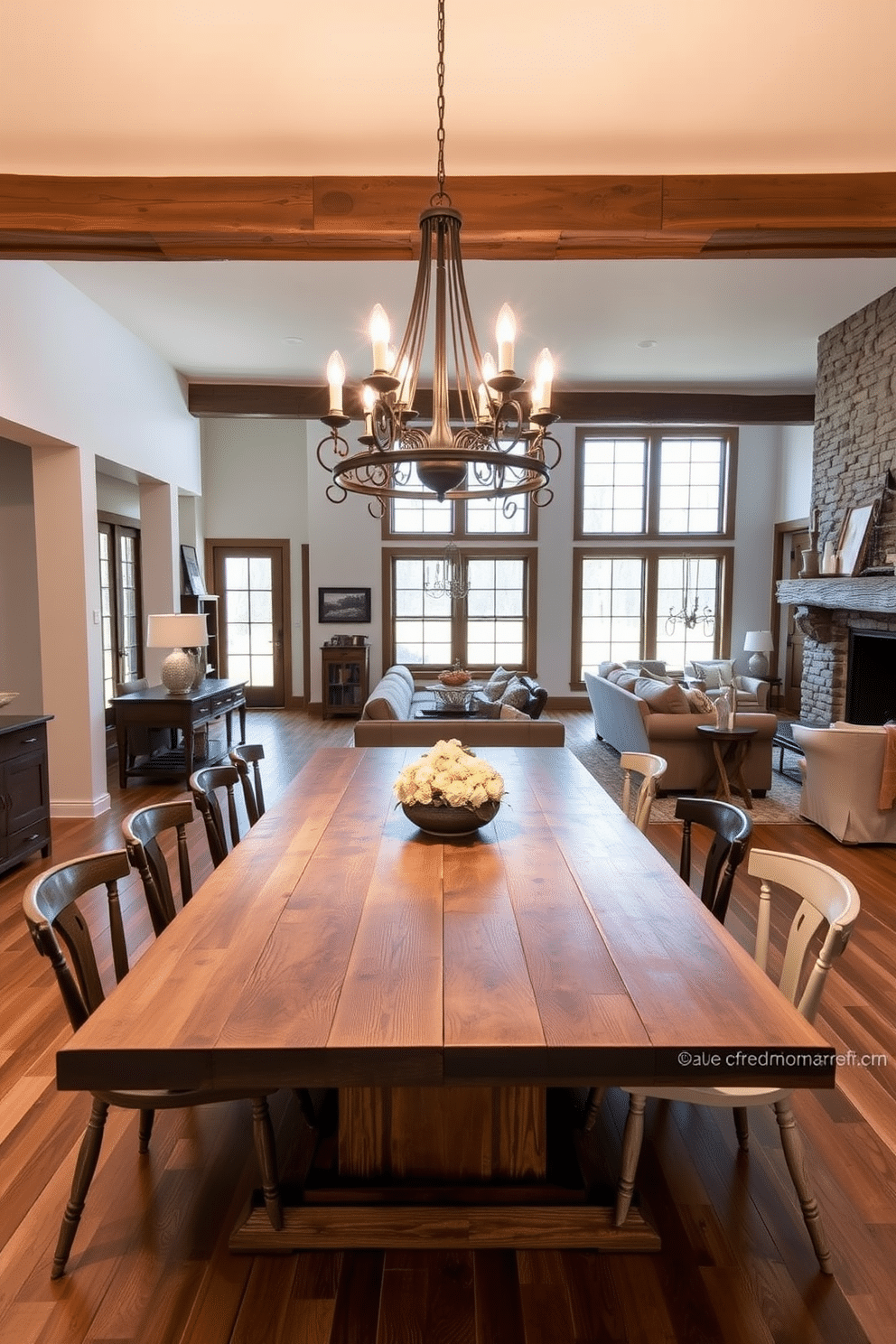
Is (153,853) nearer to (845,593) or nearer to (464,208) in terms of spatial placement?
(464,208)

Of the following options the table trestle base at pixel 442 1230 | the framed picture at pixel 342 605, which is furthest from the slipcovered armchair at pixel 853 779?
the framed picture at pixel 342 605

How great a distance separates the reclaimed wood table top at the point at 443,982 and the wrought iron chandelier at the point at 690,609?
8.46m

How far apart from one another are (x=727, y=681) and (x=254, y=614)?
5919mm

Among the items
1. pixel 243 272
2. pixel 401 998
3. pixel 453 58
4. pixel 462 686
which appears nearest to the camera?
pixel 401 998

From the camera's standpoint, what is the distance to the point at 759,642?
31.6ft

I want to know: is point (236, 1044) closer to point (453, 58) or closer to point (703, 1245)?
point (703, 1245)

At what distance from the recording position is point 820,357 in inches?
255

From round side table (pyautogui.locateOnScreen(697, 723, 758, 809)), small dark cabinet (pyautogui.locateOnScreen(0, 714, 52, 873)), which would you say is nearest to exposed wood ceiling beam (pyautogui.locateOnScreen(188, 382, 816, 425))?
round side table (pyautogui.locateOnScreen(697, 723, 758, 809))

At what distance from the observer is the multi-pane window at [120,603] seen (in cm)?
694

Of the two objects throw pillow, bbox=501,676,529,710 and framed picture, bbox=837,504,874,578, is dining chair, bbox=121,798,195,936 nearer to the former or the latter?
throw pillow, bbox=501,676,529,710

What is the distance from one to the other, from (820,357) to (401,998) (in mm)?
6722

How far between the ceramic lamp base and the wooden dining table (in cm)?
403

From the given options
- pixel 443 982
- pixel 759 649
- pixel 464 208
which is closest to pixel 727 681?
pixel 759 649

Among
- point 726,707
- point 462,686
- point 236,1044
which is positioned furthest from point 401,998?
point 462,686
